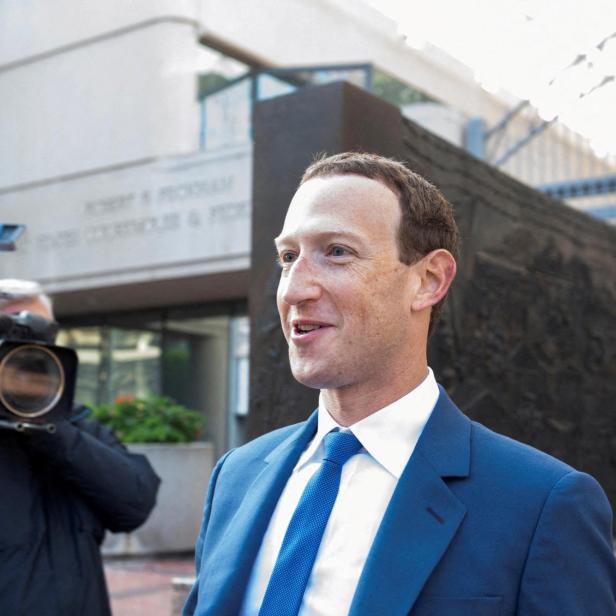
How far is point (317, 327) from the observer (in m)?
1.83

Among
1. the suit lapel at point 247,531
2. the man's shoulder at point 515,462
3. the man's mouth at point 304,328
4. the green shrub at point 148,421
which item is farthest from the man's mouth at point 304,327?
the green shrub at point 148,421

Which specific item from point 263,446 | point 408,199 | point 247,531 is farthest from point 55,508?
point 408,199

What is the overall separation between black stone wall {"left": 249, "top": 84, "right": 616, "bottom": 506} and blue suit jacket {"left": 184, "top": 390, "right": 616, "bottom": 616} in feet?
5.84

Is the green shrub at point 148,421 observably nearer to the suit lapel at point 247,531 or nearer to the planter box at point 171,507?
the planter box at point 171,507

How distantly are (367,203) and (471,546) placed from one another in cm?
69

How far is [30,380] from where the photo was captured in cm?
290

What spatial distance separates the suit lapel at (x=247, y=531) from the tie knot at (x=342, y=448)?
170mm

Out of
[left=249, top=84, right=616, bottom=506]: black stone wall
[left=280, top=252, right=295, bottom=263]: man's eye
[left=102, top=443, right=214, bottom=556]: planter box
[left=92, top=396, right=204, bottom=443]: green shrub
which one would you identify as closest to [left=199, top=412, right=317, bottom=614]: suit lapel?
[left=280, top=252, right=295, bottom=263]: man's eye

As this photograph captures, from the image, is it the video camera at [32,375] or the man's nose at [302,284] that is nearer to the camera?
the man's nose at [302,284]

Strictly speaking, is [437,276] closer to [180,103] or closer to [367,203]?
[367,203]

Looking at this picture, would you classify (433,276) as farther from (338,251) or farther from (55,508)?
(55,508)

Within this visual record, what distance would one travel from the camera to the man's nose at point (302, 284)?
182 centimetres


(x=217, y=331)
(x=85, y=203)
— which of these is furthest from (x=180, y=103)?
(x=217, y=331)

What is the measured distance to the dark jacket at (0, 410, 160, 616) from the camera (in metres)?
2.87
